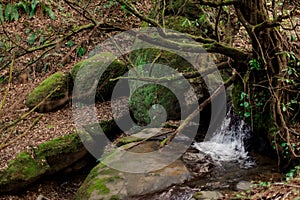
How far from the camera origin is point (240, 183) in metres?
4.51

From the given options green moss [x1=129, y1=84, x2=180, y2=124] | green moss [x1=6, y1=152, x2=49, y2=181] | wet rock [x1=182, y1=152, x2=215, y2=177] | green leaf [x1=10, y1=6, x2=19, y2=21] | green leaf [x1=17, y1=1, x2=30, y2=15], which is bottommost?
green moss [x1=6, y1=152, x2=49, y2=181]

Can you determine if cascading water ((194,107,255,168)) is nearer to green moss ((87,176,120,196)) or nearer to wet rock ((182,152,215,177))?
wet rock ((182,152,215,177))

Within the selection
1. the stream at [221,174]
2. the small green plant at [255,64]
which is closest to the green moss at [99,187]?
the stream at [221,174]

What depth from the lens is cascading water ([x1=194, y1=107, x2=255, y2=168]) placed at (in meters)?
5.48

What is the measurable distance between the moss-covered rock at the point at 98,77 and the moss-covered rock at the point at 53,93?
30 cm

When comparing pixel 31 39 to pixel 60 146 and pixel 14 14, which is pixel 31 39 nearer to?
pixel 14 14

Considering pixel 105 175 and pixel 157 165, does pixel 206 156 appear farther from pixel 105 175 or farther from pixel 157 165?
pixel 105 175

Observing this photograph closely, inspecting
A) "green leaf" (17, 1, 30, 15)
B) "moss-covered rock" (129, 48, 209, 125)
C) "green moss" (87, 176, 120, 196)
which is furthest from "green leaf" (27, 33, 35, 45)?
"green moss" (87, 176, 120, 196)

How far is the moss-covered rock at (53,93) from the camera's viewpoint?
799 centimetres

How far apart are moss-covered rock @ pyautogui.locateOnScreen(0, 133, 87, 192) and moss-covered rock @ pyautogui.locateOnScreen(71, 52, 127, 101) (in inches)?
61.8

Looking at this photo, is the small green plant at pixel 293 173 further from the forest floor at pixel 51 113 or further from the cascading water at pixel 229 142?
the cascading water at pixel 229 142

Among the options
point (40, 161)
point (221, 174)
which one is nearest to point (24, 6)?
point (40, 161)

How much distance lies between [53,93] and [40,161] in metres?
2.30

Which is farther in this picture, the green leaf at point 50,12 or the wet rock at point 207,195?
the green leaf at point 50,12
